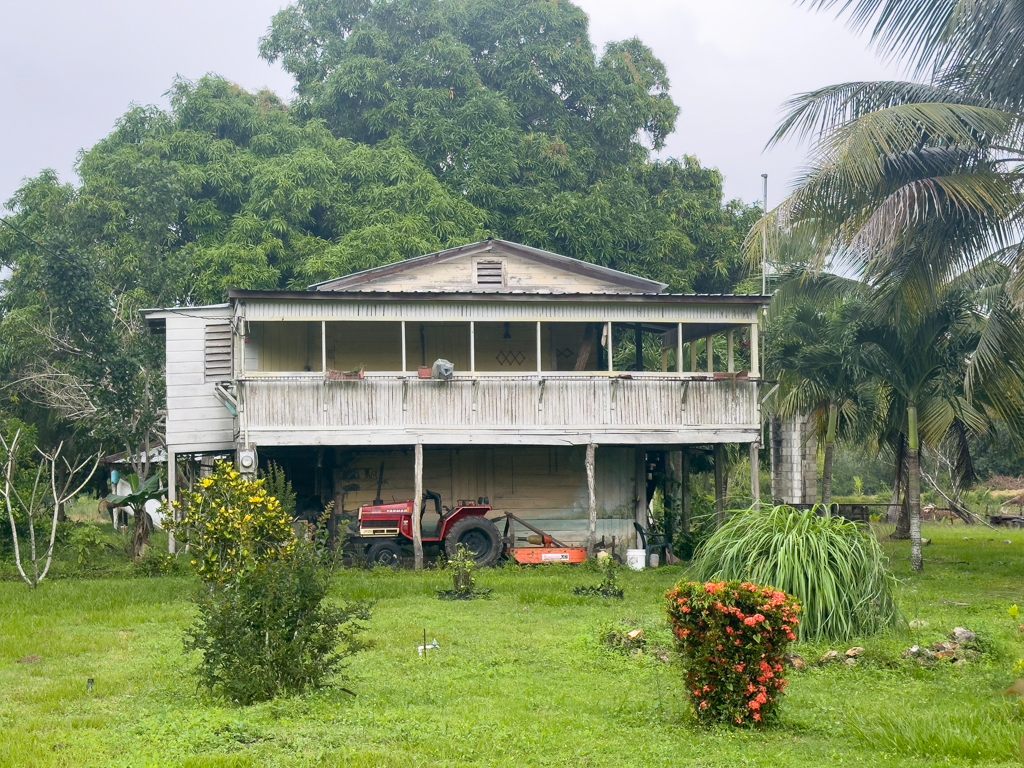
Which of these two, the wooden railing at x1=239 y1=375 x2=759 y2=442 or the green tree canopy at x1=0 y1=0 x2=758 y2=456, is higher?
the green tree canopy at x1=0 y1=0 x2=758 y2=456

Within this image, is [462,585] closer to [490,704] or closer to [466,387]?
[466,387]

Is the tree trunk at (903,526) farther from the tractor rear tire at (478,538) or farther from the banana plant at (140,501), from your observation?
the banana plant at (140,501)

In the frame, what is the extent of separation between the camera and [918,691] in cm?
937

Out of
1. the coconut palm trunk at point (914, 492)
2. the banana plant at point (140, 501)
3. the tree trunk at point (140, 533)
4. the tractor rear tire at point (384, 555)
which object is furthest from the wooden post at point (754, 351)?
the tree trunk at point (140, 533)

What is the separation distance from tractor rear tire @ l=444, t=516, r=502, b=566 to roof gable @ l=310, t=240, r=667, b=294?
5349 mm

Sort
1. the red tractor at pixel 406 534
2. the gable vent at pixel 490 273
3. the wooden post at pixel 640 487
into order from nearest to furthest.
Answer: the red tractor at pixel 406 534 → the wooden post at pixel 640 487 → the gable vent at pixel 490 273

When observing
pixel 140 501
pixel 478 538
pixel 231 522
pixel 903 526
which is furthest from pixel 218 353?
pixel 903 526

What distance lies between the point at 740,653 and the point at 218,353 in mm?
15951

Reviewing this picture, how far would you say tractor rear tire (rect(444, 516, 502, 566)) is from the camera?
2042 centimetres

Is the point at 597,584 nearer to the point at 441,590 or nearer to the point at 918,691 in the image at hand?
the point at 441,590

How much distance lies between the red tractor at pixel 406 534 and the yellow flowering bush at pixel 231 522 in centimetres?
853

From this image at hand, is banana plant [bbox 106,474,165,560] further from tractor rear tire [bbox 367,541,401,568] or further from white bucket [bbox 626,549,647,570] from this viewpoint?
white bucket [bbox 626,549,647,570]

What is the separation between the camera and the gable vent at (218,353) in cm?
2209

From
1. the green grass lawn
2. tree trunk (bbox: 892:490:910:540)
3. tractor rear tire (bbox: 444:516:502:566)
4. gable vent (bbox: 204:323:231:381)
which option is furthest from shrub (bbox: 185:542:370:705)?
tree trunk (bbox: 892:490:910:540)
